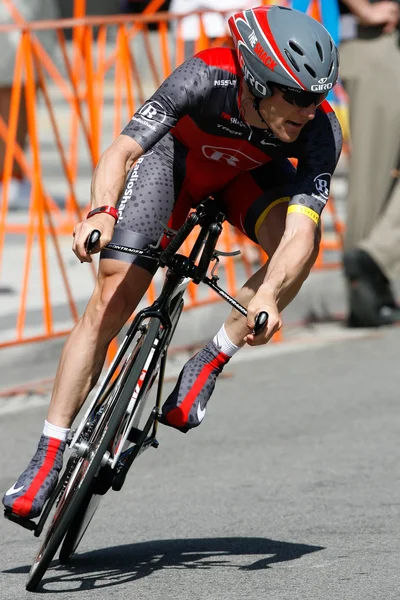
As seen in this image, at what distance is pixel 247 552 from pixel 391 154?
17.5 ft

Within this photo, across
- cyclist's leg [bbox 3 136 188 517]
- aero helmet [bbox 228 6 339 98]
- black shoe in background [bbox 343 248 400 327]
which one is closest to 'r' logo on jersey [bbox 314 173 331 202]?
aero helmet [bbox 228 6 339 98]

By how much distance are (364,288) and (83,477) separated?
534 cm

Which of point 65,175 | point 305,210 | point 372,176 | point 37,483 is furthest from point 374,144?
point 37,483

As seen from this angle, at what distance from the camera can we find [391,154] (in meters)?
10.2

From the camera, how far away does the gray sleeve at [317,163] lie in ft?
17.0

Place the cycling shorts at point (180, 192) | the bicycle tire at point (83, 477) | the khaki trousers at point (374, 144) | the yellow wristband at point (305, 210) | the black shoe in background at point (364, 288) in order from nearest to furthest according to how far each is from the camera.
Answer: the bicycle tire at point (83, 477) < the yellow wristband at point (305, 210) < the cycling shorts at point (180, 192) < the black shoe in background at point (364, 288) < the khaki trousers at point (374, 144)

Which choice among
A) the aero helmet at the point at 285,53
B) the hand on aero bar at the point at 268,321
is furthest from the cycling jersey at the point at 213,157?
Result: the hand on aero bar at the point at 268,321

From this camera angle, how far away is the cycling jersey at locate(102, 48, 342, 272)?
16.8 ft

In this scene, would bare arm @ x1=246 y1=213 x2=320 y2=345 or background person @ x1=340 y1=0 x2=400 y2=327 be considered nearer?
bare arm @ x1=246 y1=213 x2=320 y2=345

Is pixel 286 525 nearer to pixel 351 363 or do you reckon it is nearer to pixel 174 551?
pixel 174 551

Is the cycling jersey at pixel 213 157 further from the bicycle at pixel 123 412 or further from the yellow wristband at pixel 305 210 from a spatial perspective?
the bicycle at pixel 123 412

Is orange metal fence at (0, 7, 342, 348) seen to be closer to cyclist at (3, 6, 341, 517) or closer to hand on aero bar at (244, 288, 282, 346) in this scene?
cyclist at (3, 6, 341, 517)

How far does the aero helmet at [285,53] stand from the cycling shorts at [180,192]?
0.48 metres

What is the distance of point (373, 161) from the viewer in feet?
33.4
